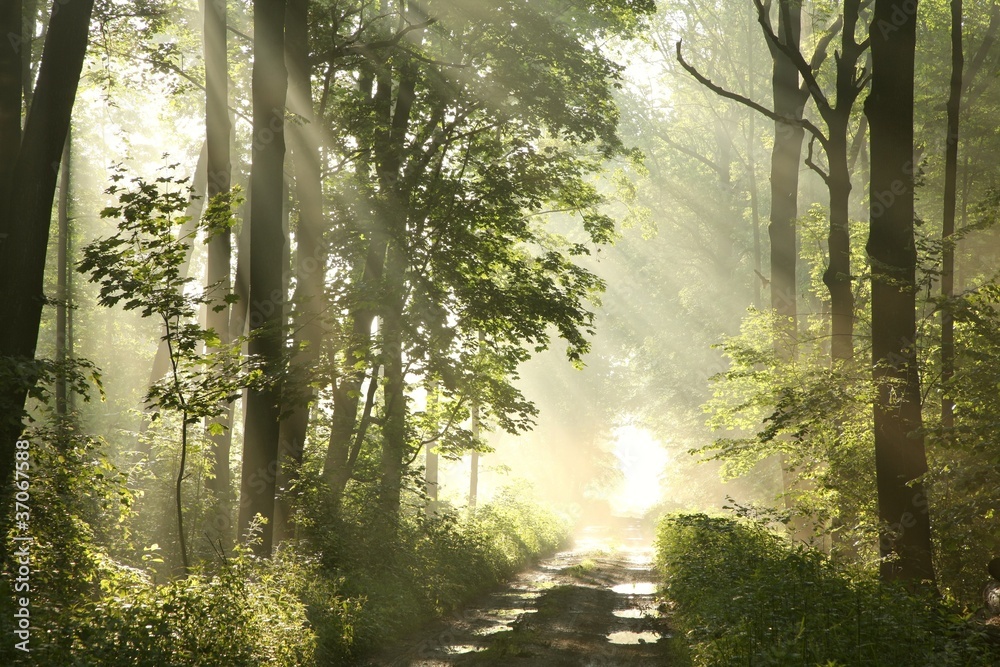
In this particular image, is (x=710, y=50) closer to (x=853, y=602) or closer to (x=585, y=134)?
(x=585, y=134)

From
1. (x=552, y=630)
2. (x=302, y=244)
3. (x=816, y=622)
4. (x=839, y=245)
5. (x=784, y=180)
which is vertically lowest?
(x=552, y=630)

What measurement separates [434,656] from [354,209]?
8.94 m

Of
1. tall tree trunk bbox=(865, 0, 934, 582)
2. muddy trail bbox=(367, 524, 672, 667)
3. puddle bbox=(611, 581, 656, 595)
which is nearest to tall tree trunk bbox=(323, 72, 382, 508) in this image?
muddy trail bbox=(367, 524, 672, 667)

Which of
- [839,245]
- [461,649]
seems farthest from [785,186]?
[461,649]

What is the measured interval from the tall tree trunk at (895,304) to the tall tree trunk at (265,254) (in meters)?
7.68

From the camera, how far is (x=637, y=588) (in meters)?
16.2

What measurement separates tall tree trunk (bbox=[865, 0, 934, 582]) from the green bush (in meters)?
0.82

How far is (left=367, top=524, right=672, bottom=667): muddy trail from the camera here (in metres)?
9.02

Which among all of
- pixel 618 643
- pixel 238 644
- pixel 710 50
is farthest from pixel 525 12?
pixel 710 50

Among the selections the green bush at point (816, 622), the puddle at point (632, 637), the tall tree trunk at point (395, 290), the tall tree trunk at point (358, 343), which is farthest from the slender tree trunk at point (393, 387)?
the green bush at point (816, 622)

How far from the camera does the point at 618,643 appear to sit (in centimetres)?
1002

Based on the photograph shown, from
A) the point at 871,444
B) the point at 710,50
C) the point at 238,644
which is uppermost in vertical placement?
the point at 710,50

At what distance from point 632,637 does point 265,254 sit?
7.35m

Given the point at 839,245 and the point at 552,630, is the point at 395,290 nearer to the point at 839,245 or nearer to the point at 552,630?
the point at 552,630
